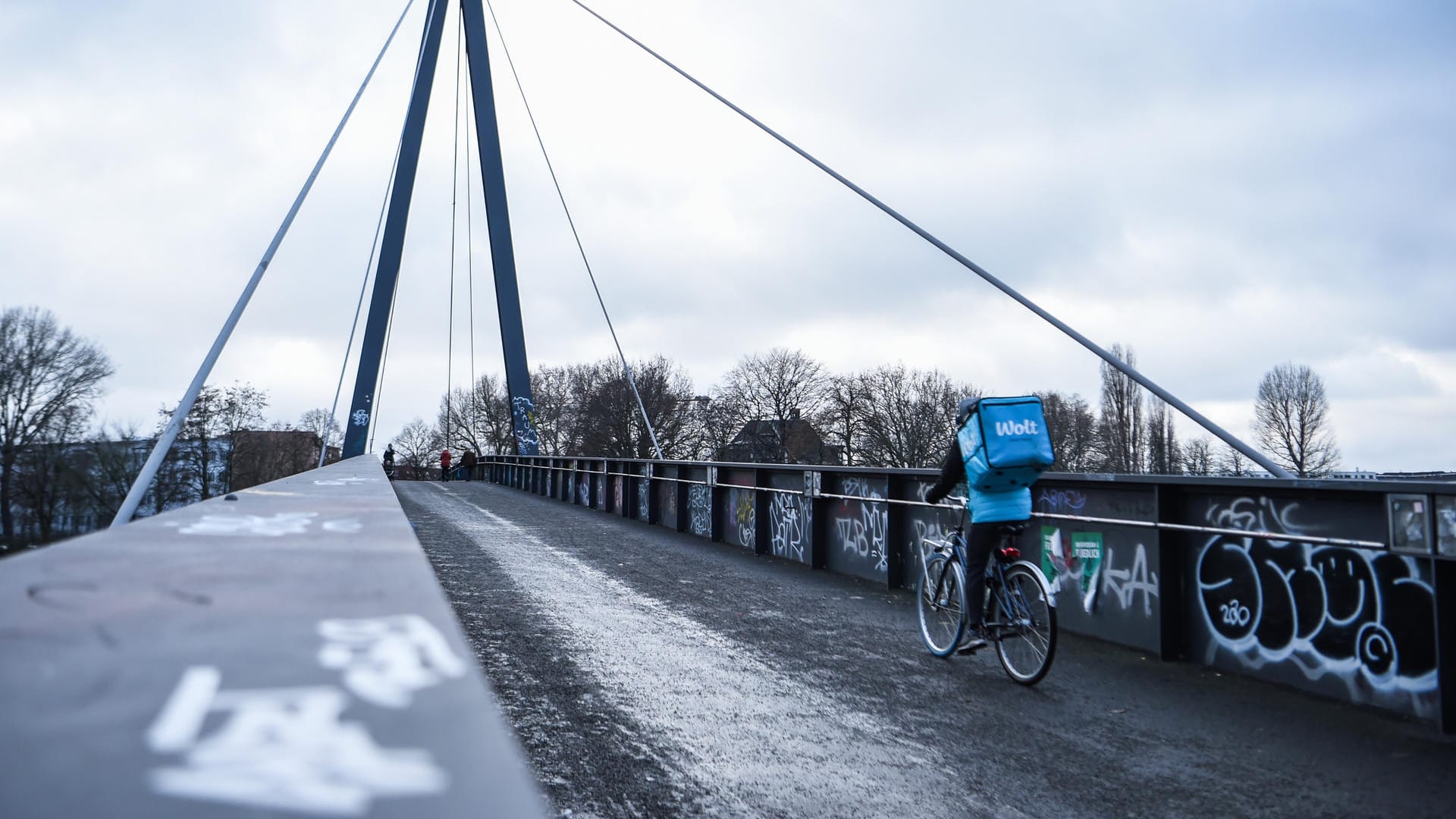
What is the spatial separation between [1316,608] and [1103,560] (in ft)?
5.69

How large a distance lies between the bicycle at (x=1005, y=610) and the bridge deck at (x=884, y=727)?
5.4 inches

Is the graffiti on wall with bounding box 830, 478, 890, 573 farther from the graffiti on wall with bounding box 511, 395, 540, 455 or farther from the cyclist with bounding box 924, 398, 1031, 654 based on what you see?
the graffiti on wall with bounding box 511, 395, 540, 455

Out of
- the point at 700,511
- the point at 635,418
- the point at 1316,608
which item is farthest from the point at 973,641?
the point at 635,418

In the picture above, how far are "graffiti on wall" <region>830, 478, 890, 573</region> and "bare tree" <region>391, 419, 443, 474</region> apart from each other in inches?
2549

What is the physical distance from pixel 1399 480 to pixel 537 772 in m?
4.09

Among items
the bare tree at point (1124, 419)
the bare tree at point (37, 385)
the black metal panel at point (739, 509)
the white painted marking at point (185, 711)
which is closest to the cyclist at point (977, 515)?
the white painted marking at point (185, 711)

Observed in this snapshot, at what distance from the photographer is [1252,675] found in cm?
550

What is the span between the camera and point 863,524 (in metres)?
10.3

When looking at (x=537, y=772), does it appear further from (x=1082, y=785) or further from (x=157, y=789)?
(x=157, y=789)

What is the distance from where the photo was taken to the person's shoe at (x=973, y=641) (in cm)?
571

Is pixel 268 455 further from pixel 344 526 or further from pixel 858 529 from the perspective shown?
pixel 344 526

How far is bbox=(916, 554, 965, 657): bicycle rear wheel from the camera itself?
19.7ft

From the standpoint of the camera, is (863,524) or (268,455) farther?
(268,455)

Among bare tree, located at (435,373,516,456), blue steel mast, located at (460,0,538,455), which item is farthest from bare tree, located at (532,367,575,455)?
blue steel mast, located at (460,0,538,455)
